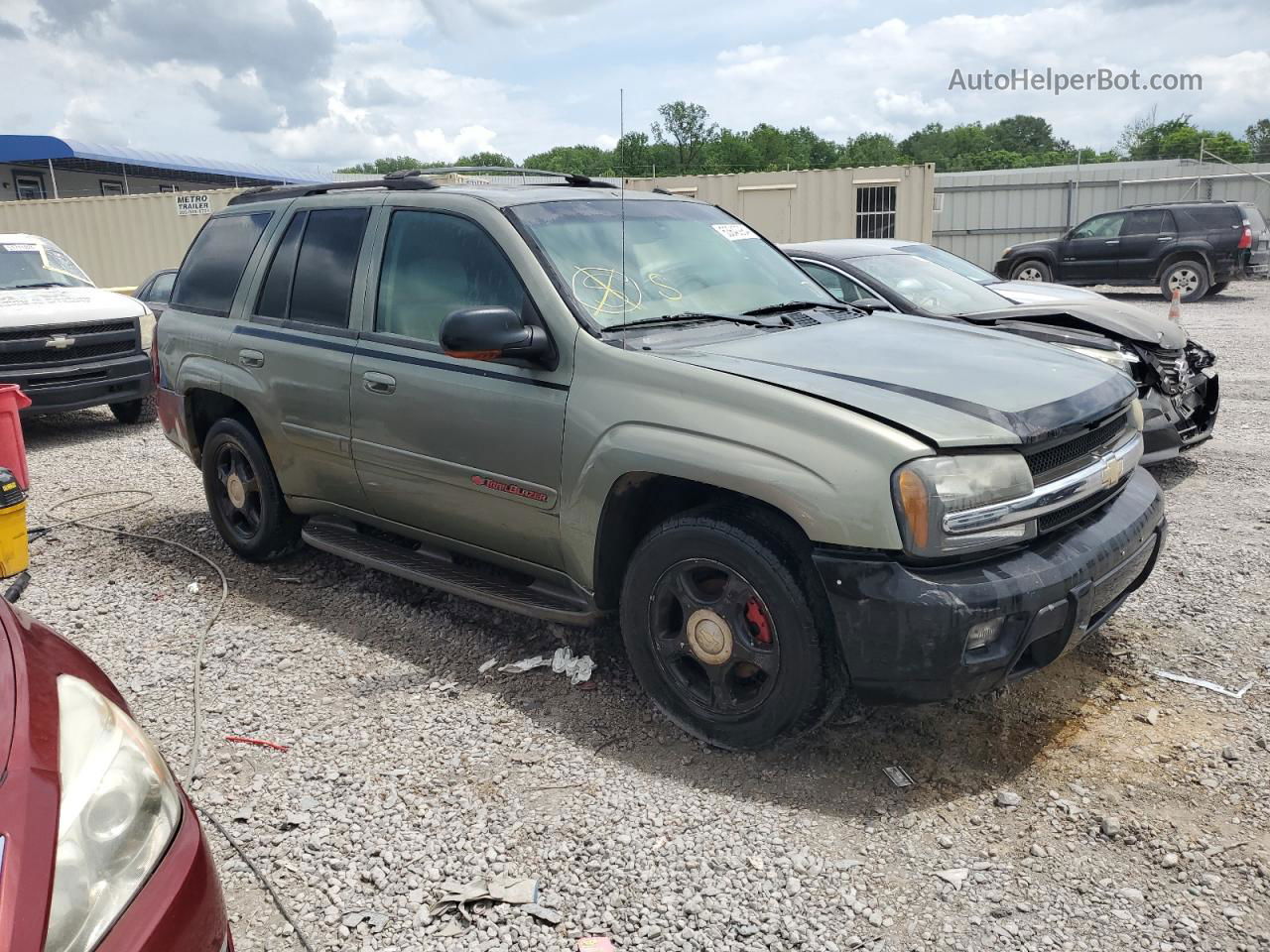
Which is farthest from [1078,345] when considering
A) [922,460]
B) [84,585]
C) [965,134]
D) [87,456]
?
[965,134]

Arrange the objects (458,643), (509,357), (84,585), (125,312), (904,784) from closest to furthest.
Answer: (904,784), (509,357), (458,643), (84,585), (125,312)

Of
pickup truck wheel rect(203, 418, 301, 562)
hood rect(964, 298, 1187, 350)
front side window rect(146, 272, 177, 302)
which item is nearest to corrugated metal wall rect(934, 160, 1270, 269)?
front side window rect(146, 272, 177, 302)

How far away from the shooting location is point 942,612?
2795mm

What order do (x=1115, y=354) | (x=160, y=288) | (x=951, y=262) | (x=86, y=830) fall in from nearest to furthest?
(x=86, y=830) < (x=1115, y=354) < (x=951, y=262) < (x=160, y=288)

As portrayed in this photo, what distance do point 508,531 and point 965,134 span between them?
111 metres

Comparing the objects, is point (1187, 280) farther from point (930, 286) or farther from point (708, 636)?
point (708, 636)

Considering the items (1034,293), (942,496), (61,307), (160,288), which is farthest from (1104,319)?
(160,288)

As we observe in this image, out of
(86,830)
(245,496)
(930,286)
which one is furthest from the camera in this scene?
(930,286)

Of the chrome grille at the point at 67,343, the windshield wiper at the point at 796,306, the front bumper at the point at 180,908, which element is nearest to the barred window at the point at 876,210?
the chrome grille at the point at 67,343

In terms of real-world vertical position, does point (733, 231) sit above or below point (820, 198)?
below

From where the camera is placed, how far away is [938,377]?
3.26 m

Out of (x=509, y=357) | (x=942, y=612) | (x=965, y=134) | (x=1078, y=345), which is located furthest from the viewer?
(x=965, y=134)

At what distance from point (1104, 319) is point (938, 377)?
4.04 meters

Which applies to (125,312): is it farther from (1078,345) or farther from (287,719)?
(1078,345)
